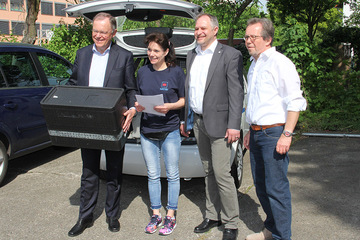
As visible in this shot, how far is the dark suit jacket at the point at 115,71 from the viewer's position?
3143 mm

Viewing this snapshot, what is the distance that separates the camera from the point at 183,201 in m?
4.03

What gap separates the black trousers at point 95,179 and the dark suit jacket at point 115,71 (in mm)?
555

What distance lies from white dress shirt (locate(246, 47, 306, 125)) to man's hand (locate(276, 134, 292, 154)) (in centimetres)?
15

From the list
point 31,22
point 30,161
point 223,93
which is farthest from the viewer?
point 31,22

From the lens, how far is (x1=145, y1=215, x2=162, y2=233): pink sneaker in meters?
3.31

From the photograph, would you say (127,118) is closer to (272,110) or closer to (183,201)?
(272,110)

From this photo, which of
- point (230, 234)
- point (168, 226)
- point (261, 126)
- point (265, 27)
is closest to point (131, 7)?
point (265, 27)

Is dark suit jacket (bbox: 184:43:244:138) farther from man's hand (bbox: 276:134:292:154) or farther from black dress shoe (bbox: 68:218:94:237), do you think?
black dress shoe (bbox: 68:218:94:237)

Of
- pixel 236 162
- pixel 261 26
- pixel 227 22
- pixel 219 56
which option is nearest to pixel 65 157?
pixel 236 162

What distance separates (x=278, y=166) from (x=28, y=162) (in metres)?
4.36

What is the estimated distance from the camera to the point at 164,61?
320 centimetres

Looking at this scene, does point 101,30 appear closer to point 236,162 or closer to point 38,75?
point 236,162

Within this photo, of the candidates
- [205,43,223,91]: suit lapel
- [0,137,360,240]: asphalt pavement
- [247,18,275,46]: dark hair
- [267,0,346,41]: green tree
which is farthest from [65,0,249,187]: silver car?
[267,0,346,41]: green tree

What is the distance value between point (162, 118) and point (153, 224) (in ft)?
3.38
